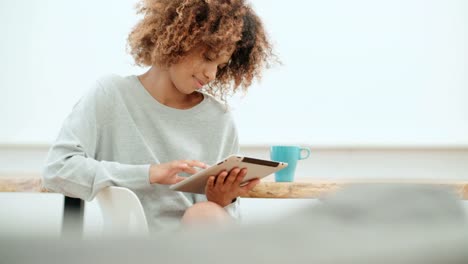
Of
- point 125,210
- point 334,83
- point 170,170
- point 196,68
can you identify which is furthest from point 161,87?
point 334,83

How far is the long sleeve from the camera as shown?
123 cm

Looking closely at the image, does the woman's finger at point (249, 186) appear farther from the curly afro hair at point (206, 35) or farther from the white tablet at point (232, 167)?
the curly afro hair at point (206, 35)

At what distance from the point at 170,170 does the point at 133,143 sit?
234mm

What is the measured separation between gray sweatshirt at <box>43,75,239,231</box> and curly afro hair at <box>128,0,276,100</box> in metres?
0.12

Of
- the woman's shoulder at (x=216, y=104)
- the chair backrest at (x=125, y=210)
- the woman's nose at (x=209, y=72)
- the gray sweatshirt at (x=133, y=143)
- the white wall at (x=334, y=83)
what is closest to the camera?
the chair backrest at (x=125, y=210)

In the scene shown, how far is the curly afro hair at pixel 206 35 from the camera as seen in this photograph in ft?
4.85

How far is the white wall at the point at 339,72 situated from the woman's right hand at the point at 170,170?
1.29m

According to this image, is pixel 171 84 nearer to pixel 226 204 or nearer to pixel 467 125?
pixel 226 204

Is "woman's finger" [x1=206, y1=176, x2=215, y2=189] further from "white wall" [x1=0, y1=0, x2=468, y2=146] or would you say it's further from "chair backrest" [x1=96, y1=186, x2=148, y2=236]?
"white wall" [x1=0, y1=0, x2=468, y2=146]

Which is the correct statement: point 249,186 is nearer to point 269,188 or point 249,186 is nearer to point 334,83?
point 269,188


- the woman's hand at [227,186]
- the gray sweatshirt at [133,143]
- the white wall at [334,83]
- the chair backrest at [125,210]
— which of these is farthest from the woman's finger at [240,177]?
the white wall at [334,83]

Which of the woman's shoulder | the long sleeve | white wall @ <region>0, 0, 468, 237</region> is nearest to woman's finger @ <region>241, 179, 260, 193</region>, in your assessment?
the long sleeve

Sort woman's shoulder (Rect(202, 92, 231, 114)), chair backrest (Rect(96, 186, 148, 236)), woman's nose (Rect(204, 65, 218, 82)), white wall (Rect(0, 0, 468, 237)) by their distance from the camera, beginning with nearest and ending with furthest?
chair backrest (Rect(96, 186, 148, 236)) < woman's nose (Rect(204, 65, 218, 82)) < woman's shoulder (Rect(202, 92, 231, 114)) < white wall (Rect(0, 0, 468, 237))

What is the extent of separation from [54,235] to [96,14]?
265cm
